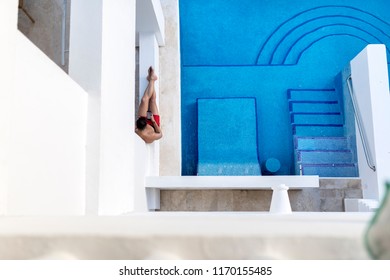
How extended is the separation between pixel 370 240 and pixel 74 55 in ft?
7.05

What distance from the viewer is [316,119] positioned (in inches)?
211

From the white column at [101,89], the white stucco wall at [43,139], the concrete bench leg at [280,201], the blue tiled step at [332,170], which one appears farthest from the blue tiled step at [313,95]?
the white stucco wall at [43,139]

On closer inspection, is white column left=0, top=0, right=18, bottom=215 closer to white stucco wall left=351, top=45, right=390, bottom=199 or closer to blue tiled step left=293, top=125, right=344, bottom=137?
white stucco wall left=351, top=45, right=390, bottom=199

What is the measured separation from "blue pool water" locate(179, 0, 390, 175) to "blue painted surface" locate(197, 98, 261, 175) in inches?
3.8

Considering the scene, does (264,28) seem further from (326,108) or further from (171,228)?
(171,228)

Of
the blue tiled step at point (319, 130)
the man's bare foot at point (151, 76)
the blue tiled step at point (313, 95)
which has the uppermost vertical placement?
the man's bare foot at point (151, 76)

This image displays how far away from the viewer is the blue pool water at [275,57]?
538 cm

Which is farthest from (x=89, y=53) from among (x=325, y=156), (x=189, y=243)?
(x=325, y=156)

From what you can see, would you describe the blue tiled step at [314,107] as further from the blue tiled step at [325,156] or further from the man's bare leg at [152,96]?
the man's bare leg at [152,96]

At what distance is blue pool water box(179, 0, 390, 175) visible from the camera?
17.6 feet

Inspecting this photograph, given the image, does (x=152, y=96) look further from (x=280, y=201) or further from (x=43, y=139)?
(x=43, y=139)

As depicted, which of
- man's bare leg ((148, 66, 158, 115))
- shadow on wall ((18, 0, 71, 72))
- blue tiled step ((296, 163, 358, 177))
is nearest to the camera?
shadow on wall ((18, 0, 71, 72))

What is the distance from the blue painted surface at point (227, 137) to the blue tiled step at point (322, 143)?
61 cm

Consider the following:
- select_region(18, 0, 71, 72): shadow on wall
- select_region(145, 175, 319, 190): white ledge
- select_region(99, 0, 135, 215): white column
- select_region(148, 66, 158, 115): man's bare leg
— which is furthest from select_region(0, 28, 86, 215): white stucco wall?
select_region(148, 66, 158, 115): man's bare leg
